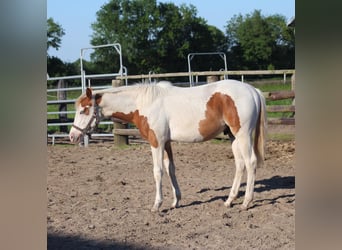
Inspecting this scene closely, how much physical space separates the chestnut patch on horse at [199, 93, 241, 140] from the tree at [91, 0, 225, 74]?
101ft

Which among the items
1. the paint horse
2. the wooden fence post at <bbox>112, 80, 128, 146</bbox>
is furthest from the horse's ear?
the wooden fence post at <bbox>112, 80, 128, 146</bbox>

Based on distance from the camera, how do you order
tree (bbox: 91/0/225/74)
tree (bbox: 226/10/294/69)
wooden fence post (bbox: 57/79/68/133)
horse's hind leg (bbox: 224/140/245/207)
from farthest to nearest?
1. tree (bbox: 91/0/225/74)
2. tree (bbox: 226/10/294/69)
3. wooden fence post (bbox: 57/79/68/133)
4. horse's hind leg (bbox: 224/140/245/207)

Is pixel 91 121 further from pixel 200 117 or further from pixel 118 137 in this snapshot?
pixel 118 137

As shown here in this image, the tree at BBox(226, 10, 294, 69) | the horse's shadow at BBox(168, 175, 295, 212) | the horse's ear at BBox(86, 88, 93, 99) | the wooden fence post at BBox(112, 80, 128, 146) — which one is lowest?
the horse's shadow at BBox(168, 175, 295, 212)

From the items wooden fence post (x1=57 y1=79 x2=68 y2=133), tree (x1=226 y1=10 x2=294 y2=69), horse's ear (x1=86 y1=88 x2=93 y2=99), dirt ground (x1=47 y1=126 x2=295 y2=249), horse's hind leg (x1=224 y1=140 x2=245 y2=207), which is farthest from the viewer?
tree (x1=226 y1=10 x2=294 y2=69)

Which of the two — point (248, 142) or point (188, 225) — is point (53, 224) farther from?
point (248, 142)

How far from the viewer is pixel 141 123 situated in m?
3.52

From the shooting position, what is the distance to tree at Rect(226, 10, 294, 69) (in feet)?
106

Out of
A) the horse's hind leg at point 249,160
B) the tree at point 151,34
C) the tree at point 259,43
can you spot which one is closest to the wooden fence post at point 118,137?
the horse's hind leg at point 249,160

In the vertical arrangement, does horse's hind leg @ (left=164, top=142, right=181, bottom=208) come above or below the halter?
below

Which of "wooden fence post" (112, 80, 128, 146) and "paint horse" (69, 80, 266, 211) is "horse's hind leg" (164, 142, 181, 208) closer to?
"paint horse" (69, 80, 266, 211)

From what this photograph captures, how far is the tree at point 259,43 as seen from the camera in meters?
32.4
